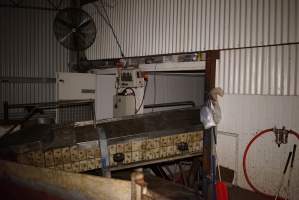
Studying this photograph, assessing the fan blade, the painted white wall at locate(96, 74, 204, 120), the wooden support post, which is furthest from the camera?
the painted white wall at locate(96, 74, 204, 120)

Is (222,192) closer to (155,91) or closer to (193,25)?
(193,25)

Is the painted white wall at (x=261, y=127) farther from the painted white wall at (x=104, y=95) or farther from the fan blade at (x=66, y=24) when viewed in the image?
the fan blade at (x=66, y=24)

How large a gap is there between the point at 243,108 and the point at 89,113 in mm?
4267

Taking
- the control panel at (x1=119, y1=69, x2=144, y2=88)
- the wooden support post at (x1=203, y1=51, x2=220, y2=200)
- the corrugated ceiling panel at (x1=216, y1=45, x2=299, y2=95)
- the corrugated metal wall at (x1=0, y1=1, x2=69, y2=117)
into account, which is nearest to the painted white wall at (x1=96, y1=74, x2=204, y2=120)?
the control panel at (x1=119, y1=69, x2=144, y2=88)

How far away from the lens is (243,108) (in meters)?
4.27

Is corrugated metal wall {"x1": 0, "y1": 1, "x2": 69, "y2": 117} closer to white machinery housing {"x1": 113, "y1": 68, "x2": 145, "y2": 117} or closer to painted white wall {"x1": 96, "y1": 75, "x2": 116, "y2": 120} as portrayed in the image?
painted white wall {"x1": 96, "y1": 75, "x2": 116, "y2": 120}

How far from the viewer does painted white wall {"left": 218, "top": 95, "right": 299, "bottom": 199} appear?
12.3 feet

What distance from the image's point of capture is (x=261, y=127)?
4.06m

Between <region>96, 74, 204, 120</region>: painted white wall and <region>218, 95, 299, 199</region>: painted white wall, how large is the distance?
8.14 ft

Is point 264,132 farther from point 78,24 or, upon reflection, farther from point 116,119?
point 78,24

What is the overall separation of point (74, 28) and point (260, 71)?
14.0 ft

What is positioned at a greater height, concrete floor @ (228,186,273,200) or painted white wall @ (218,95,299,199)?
painted white wall @ (218,95,299,199)

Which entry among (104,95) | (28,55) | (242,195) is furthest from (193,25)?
(28,55)

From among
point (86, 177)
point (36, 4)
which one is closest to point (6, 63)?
point (36, 4)
